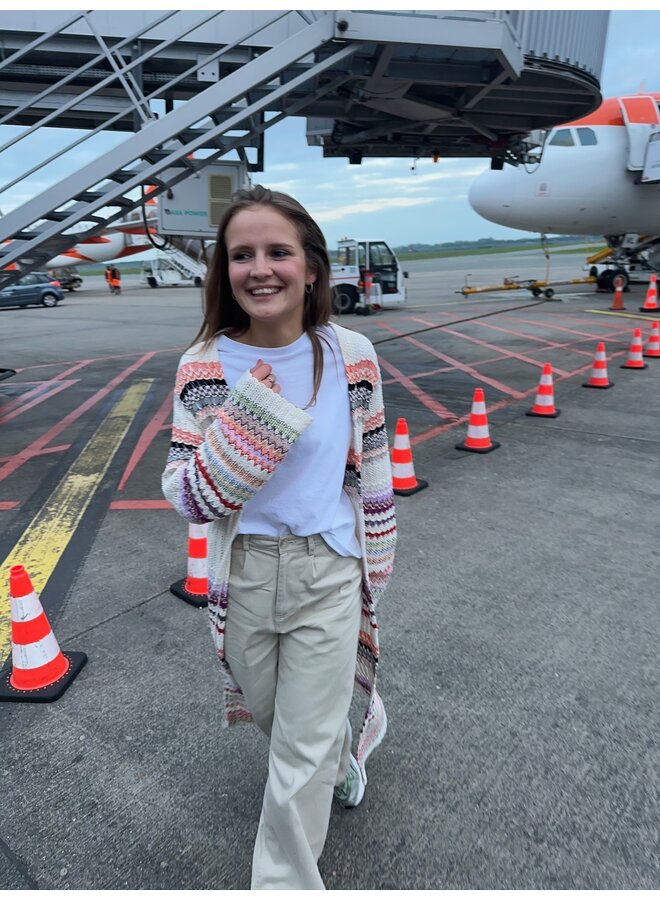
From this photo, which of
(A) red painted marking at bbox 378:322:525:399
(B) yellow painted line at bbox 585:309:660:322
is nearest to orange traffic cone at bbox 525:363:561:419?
(A) red painted marking at bbox 378:322:525:399

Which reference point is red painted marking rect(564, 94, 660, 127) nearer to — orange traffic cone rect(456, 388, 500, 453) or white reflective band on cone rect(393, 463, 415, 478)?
orange traffic cone rect(456, 388, 500, 453)

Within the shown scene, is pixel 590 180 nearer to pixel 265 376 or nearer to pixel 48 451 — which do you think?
pixel 48 451

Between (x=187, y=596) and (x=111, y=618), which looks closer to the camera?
(x=111, y=618)

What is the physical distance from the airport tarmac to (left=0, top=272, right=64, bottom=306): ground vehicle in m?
24.3

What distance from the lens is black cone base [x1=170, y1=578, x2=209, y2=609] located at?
3.61 meters

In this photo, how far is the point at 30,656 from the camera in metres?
2.92

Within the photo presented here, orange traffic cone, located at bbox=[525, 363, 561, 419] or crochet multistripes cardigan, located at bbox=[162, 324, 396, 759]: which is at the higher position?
crochet multistripes cardigan, located at bbox=[162, 324, 396, 759]

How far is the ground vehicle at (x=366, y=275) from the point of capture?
19109 millimetres

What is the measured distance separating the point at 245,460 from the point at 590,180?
1750cm

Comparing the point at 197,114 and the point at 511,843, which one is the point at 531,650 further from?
the point at 197,114

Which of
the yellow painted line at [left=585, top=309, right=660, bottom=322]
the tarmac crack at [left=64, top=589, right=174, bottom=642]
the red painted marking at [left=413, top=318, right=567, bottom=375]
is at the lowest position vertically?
the tarmac crack at [left=64, top=589, right=174, bottom=642]

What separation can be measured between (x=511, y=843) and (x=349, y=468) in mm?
1446

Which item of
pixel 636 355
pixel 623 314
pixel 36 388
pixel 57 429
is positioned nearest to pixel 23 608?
pixel 57 429

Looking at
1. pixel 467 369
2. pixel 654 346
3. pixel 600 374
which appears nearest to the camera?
pixel 600 374
